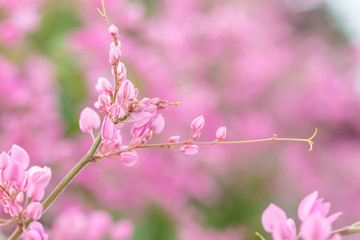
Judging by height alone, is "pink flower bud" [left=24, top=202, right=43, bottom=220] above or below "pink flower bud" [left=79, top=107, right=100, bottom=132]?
below

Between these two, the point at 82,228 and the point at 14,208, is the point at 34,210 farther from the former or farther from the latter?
the point at 82,228

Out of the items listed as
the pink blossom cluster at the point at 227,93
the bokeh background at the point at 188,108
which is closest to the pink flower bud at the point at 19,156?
the bokeh background at the point at 188,108

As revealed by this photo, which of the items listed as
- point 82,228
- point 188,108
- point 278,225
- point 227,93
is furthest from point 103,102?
point 227,93

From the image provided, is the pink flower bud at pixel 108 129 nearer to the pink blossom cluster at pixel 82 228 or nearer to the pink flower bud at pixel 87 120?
the pink flower bud at pixel 87 120

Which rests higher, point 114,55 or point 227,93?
point 227,93

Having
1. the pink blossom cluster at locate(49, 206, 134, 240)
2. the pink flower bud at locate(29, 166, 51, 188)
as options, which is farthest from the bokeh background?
the pink flower bud at locate(29, 166, 51, 188)

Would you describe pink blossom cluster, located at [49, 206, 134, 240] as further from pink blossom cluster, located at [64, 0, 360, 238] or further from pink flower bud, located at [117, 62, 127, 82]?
pink blossom cluster, located at [64, 0, 360, 238]
